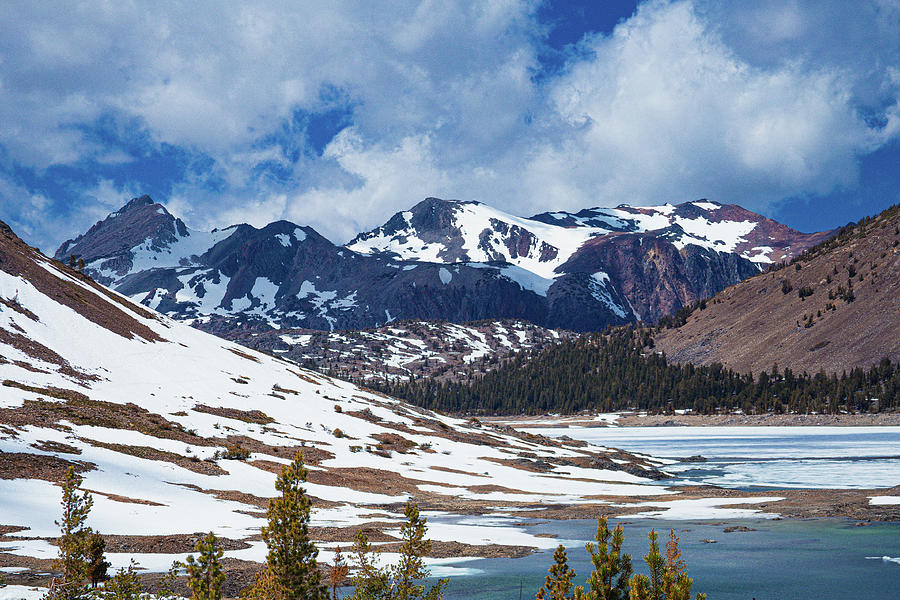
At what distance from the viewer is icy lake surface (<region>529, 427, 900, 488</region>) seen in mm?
72438

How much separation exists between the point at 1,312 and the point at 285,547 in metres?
77.3

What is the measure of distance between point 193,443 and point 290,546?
51.1 metres

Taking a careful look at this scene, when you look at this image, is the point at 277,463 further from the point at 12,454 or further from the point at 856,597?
the point at 856,597

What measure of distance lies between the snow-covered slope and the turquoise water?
582 centimetres

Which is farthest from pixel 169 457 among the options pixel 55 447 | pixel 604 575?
pixel 604 575

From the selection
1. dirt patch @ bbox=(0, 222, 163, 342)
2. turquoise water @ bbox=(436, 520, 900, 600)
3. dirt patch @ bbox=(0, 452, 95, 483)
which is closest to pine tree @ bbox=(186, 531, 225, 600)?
turquoise water @ bbox=(436, 520, 900, 600)

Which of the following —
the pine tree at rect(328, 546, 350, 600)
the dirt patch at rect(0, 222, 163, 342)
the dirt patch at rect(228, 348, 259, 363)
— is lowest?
the pine tree at rect(328, 546, 350, 600)

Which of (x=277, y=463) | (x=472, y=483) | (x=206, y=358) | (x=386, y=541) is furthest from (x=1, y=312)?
(x=386, y=541)

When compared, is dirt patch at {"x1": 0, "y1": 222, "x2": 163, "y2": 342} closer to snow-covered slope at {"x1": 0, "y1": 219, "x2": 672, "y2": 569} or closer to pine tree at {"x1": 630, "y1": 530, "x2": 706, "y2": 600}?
snow-covered slope at {"x1": 0, "y1": 219, "x2": 672, "y2": 569}

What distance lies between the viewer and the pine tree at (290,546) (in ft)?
36.6

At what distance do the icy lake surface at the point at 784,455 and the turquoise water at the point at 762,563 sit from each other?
2864 centimetres

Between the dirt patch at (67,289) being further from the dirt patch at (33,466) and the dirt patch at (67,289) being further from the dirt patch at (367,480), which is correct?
the dirt patch at (33,466)

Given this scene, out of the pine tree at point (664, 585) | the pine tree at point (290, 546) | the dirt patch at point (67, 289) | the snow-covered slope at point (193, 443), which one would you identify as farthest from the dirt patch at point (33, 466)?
the dirt patch at point (67, 289)

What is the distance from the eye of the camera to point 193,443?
58.3 metres
